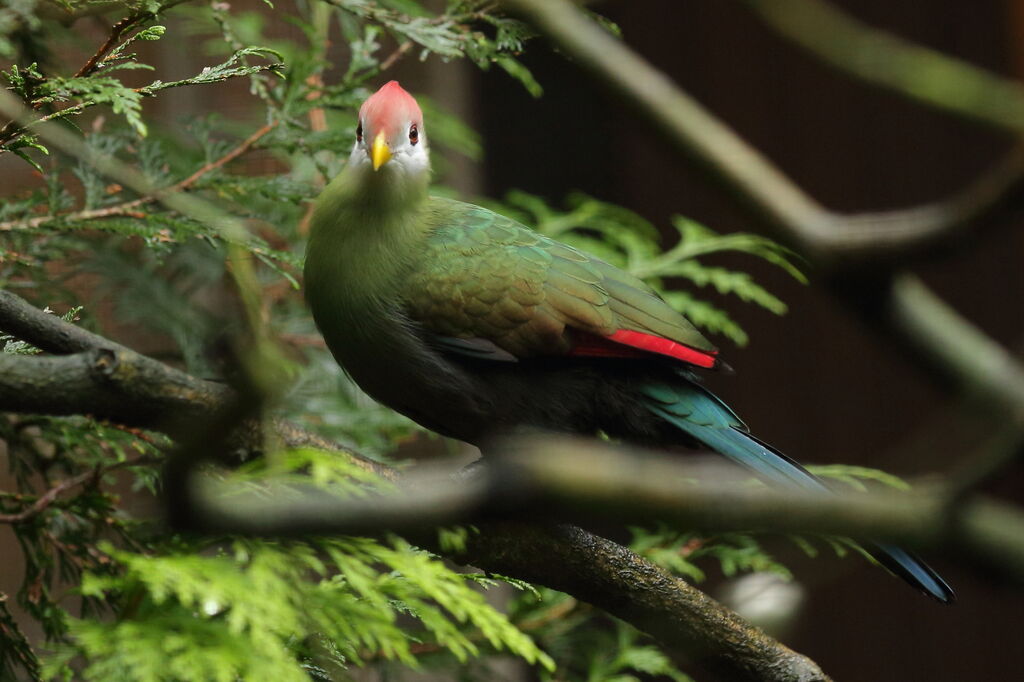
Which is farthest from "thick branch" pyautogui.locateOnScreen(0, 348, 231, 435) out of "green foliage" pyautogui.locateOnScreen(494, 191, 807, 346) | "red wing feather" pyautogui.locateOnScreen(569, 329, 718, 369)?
"green foliage" pyautogui.locateOnScreen(494, 191, 807, 346)

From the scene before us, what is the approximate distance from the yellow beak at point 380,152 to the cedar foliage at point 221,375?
0.57 ft

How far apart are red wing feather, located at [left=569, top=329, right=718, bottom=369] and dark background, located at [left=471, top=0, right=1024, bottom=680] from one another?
1287 millimetres

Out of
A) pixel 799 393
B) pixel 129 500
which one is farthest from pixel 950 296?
pixel 129 500

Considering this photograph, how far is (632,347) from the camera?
1.46 metres

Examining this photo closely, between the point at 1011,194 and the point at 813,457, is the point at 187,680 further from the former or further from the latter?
the point at 813,457

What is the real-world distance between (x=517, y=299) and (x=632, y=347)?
0.58 ft

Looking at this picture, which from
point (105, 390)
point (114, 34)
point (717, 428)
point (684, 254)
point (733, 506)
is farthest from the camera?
point (684, 254)

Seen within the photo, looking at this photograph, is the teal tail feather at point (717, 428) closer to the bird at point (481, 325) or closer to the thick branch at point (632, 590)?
the bird at point (481, 325)

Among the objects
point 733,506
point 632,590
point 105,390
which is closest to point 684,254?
point 632,590

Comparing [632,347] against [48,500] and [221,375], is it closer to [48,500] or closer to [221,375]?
[48,500]

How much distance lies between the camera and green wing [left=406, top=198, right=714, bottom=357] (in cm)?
144

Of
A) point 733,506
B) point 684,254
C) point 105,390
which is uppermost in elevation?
point 684,254

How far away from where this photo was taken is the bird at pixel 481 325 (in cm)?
143

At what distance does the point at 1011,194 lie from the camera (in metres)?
0.36
